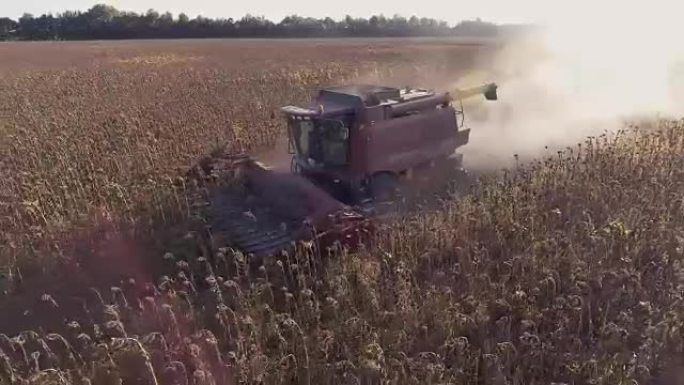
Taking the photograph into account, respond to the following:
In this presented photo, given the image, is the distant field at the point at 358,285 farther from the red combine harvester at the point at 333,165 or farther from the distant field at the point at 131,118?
the red combine harvester at the point at 333,165

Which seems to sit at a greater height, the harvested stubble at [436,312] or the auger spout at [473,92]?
the auger spout at [473,92]

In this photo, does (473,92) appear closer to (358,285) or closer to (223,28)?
(358,285)

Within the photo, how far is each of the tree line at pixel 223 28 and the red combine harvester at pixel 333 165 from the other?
4513 cm

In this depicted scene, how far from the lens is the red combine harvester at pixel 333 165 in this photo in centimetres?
829

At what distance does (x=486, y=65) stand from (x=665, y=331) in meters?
21.9

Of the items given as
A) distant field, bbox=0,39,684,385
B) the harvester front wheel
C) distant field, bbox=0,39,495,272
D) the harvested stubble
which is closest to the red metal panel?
the harvester front wheel

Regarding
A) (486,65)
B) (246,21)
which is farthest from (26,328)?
(246,21)

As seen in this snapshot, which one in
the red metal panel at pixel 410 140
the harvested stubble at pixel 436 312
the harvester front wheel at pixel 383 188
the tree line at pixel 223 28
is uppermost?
the tree line at pixel 223 28

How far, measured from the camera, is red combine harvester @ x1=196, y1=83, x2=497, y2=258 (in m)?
8.29

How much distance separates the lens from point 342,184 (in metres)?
9.72

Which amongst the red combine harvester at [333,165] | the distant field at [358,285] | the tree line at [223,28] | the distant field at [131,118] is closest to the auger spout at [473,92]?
the red combine harvester at [333,165]

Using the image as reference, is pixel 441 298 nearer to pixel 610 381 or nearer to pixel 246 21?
pixel 610 381

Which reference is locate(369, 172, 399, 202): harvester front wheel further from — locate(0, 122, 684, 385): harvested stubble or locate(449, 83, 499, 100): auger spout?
locate(449, 83, 499, 100): auger spout

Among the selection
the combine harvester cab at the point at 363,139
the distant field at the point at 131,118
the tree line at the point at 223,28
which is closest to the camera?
the combine harvester cab at the point at 363,139
